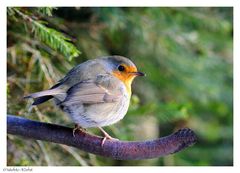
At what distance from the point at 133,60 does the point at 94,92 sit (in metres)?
1.35

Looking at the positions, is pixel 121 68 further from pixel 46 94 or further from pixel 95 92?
pixel 46 94

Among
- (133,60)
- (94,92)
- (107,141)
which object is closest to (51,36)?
(94,92)

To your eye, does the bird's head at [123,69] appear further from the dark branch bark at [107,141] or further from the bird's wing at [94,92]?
the dark branch bark at [107,141]

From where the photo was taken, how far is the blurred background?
3025 millimetres

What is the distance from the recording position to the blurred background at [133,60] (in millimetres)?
3025

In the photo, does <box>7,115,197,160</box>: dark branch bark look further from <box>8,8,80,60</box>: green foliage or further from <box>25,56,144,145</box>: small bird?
<box>8,8,80,60</box>: green foliage

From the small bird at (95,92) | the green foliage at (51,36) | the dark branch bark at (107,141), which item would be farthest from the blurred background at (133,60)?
the dark branch bark at (107,141)

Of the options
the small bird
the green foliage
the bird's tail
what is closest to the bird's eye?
the small bird

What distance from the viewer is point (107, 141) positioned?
7.83 feet

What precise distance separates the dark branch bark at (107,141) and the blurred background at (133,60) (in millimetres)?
441
